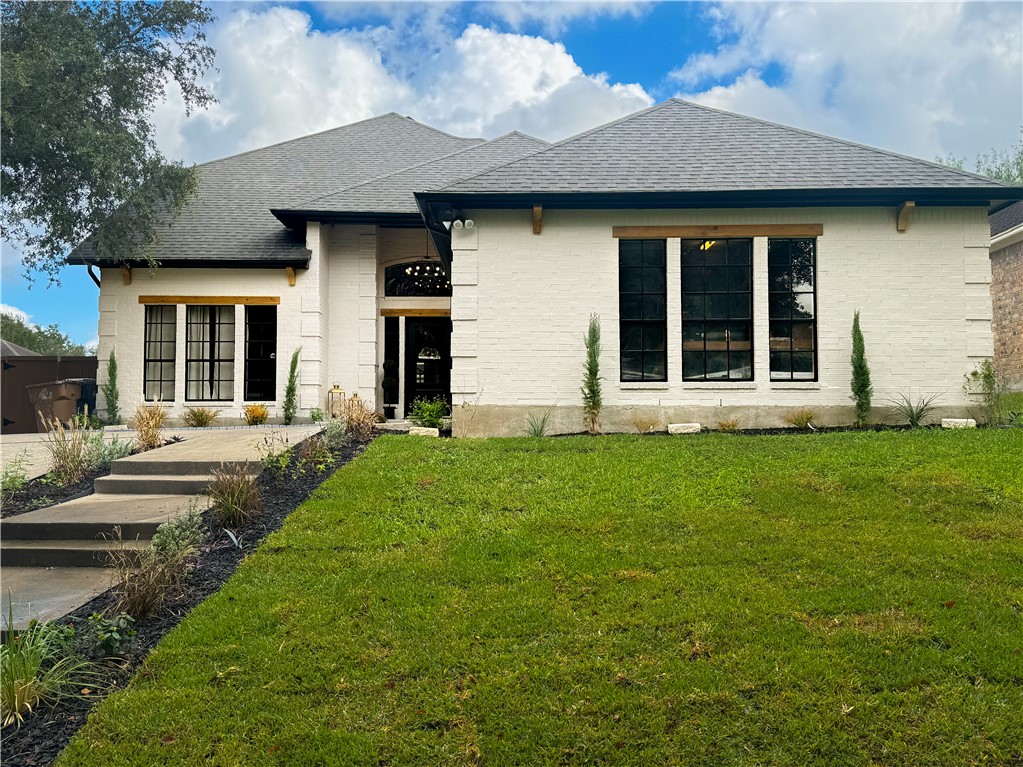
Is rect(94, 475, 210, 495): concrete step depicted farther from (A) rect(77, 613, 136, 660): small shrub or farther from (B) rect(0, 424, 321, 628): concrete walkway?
(A) rect(77, 613, 136, 660): small shrub

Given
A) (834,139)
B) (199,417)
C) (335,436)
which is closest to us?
(335,436)

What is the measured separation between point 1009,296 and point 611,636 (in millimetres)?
19735

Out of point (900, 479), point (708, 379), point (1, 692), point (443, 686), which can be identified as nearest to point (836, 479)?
point (900, 479)

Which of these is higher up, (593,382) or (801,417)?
(593,382)

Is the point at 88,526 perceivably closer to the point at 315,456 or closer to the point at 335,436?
the point at 315,456

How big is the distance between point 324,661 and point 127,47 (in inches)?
463

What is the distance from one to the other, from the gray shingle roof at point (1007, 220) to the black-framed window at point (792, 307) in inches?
441

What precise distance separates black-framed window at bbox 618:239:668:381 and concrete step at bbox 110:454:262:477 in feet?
20.0

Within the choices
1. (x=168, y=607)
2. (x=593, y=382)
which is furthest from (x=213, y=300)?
(x=168, y=607)

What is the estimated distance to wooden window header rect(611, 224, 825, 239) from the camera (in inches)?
417

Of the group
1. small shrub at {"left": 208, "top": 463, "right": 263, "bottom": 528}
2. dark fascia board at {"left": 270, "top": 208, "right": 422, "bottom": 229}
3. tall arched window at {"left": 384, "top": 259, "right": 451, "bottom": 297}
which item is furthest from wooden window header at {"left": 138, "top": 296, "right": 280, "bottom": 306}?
small shrub at {"left": 208, "top": 463, "right": 263, "bottom": 528}

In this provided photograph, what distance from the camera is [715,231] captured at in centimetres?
1068

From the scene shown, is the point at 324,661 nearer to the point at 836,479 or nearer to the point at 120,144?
the point at 836,479

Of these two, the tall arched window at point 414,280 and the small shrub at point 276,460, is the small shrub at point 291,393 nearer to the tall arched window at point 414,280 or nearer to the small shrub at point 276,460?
the tall arched window at point 414,280
